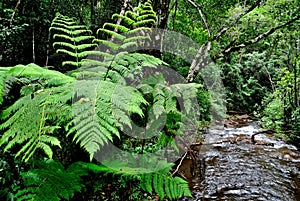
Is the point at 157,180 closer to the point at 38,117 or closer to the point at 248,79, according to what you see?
the point at 38,117

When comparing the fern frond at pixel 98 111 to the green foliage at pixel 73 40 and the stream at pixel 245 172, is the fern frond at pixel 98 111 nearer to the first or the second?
the green foliage at pixel 73 40

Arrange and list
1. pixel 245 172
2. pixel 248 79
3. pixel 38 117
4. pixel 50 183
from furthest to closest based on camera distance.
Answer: pixel 248 79, pixel 245 172, pixel 50 183, pixel 38 117

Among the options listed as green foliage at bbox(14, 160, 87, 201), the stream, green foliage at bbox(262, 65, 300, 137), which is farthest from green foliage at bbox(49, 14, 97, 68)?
green foliage at bbox(262, 65, 300, 137)

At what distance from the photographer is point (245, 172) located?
485 cm

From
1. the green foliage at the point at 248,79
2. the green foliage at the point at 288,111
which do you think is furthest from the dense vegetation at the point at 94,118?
the green foliage at the point at 248,79

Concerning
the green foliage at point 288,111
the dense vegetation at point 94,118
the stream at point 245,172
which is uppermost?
the dense vegetation at point 94,118

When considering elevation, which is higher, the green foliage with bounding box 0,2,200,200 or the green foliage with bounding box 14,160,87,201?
the green foliage with bounding box 0,2,200,200

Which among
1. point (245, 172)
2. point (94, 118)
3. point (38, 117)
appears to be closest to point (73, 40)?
point (38, 117)

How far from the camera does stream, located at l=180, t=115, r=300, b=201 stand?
13.2 feet

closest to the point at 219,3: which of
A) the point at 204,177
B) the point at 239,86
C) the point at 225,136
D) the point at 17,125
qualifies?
the point at 225,136

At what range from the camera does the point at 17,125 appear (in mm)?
1096

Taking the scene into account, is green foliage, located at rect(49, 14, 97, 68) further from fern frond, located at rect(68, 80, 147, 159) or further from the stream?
the stream

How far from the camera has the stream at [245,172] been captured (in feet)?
13.2

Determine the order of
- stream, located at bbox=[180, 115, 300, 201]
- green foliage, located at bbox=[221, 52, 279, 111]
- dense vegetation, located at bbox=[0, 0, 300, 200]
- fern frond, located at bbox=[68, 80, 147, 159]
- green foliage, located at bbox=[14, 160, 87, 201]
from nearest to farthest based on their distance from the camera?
fern frond, located at bbox=[68, 80, 147, 159] < dense vegetation, located at bbox=[0, 0, 300, 200] < green foliage, located at bbox=[14, 160, 87, 201] < stream, located at bbox=[180, 115, 300, 201] < green foliage, located at bbox=[221, 52, 279, 111]
